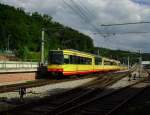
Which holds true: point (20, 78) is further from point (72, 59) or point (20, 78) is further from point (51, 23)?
point (51, 23)

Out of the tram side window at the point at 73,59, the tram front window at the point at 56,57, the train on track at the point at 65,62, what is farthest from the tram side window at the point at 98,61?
the tram front window at the point at 56,57

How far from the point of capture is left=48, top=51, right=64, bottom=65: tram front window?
3712 centimetres

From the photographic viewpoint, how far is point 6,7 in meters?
145

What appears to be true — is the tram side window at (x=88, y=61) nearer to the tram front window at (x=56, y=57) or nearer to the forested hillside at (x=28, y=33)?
the tram front window at (x=56, y=57)

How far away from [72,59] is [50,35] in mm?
91514

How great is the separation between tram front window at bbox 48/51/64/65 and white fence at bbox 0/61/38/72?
2.52 metres

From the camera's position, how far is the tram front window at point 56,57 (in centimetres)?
3712

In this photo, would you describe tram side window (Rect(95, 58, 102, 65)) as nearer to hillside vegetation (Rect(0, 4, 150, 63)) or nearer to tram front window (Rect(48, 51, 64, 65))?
tram front window (Rect(48, 51, 64, 65))

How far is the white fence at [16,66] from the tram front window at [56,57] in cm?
252

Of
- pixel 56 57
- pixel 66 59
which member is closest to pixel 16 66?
pixel 56 57

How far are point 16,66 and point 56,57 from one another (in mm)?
4003

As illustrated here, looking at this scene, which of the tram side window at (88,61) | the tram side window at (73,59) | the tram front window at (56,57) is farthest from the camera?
the tram side window at (88,61)

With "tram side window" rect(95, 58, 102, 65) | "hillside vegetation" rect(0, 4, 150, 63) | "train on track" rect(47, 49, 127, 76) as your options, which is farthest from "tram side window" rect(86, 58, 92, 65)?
"hillside vegetation" rect(0, 4, 150, 63)

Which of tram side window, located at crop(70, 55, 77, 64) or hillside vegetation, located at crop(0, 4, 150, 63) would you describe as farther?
hillside vegetation, located at crop(0, 4, 150, 63)
